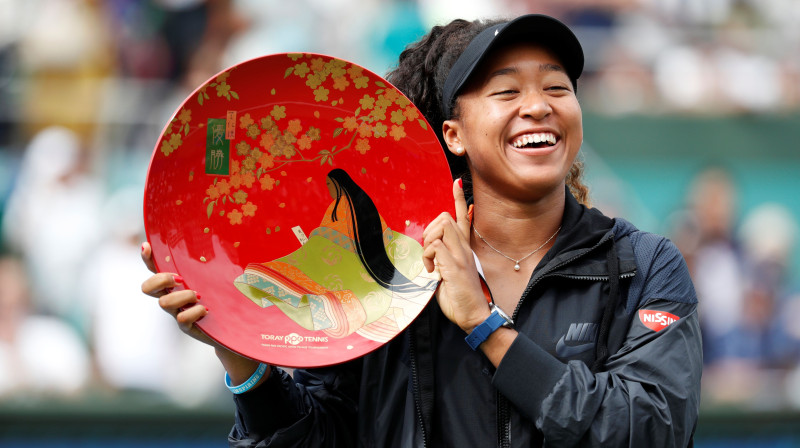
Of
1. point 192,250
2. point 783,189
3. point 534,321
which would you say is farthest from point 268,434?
point 783,189

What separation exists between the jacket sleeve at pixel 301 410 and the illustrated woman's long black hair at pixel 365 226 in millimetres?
200

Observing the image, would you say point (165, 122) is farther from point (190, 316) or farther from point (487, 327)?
point (487, 327)

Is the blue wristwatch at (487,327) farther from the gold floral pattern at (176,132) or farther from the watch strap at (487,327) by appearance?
the gold floral pattern at (176,132)

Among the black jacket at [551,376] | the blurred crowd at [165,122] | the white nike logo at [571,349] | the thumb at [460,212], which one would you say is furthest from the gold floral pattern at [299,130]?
the blurred crowd at [165,122]

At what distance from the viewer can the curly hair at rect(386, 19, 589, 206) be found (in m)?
1.96

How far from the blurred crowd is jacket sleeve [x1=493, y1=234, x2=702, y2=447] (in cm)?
369

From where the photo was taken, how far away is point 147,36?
5.52 m

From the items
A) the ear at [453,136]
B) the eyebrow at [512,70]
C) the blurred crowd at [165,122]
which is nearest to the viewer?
the eyebrow at [512,70]

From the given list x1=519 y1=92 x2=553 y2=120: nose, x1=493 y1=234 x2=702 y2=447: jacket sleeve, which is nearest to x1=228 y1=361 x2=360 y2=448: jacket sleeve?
x1=493 y1=234 x2=702 y2=447: jacket sleeve

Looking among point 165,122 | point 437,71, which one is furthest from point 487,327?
point 165,122

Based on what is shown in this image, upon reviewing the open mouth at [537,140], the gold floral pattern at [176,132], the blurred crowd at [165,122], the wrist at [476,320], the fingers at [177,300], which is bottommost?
the wrist at [476,320]

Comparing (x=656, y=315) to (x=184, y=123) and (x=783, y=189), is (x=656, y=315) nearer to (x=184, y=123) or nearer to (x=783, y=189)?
(x=184, y=123)

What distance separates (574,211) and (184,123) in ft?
2.49

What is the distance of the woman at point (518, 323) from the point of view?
5.03 ft
